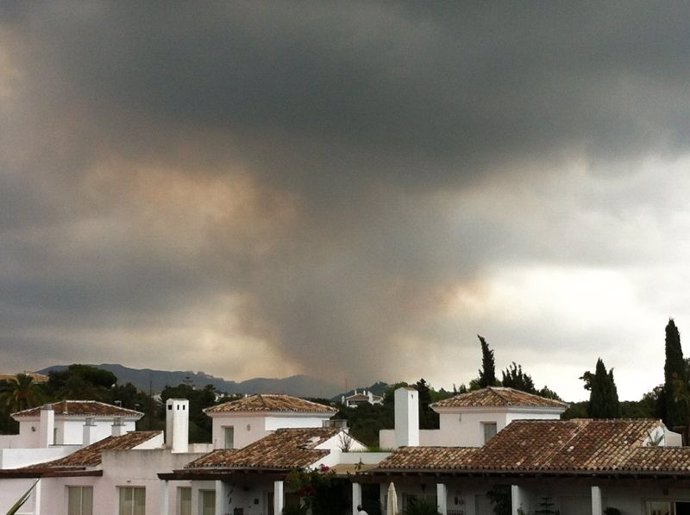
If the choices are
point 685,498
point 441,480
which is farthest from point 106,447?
point 685,498

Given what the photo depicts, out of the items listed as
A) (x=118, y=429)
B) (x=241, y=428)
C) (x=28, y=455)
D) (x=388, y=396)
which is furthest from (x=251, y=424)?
(x=388, y=396)

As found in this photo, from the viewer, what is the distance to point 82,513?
4422cm

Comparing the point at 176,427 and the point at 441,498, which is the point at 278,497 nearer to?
the point at 441,498

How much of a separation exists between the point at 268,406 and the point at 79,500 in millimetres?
9096

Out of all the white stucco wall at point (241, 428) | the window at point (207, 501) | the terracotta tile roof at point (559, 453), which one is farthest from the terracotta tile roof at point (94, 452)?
the terracotta tile roof at point (559, 453)

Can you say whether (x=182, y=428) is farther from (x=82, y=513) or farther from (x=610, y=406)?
(x=610, y=406)

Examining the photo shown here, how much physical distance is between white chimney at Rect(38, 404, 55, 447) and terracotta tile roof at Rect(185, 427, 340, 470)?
14.1 metres

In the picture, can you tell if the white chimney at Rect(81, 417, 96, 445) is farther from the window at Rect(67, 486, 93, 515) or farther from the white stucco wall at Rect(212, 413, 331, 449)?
the white stucco wall at Rect(212, 413, 331, 449)

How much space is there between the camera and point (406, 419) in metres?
38.1

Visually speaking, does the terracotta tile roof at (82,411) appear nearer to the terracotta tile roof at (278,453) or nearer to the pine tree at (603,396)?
the terracotta tile roof at (278,453)

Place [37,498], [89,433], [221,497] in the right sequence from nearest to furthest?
1. [221,497]
2. [37,498]
3. [89,433]

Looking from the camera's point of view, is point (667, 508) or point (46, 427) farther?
point (46, 427)

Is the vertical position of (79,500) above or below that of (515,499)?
above

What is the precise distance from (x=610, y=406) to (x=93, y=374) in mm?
65645
